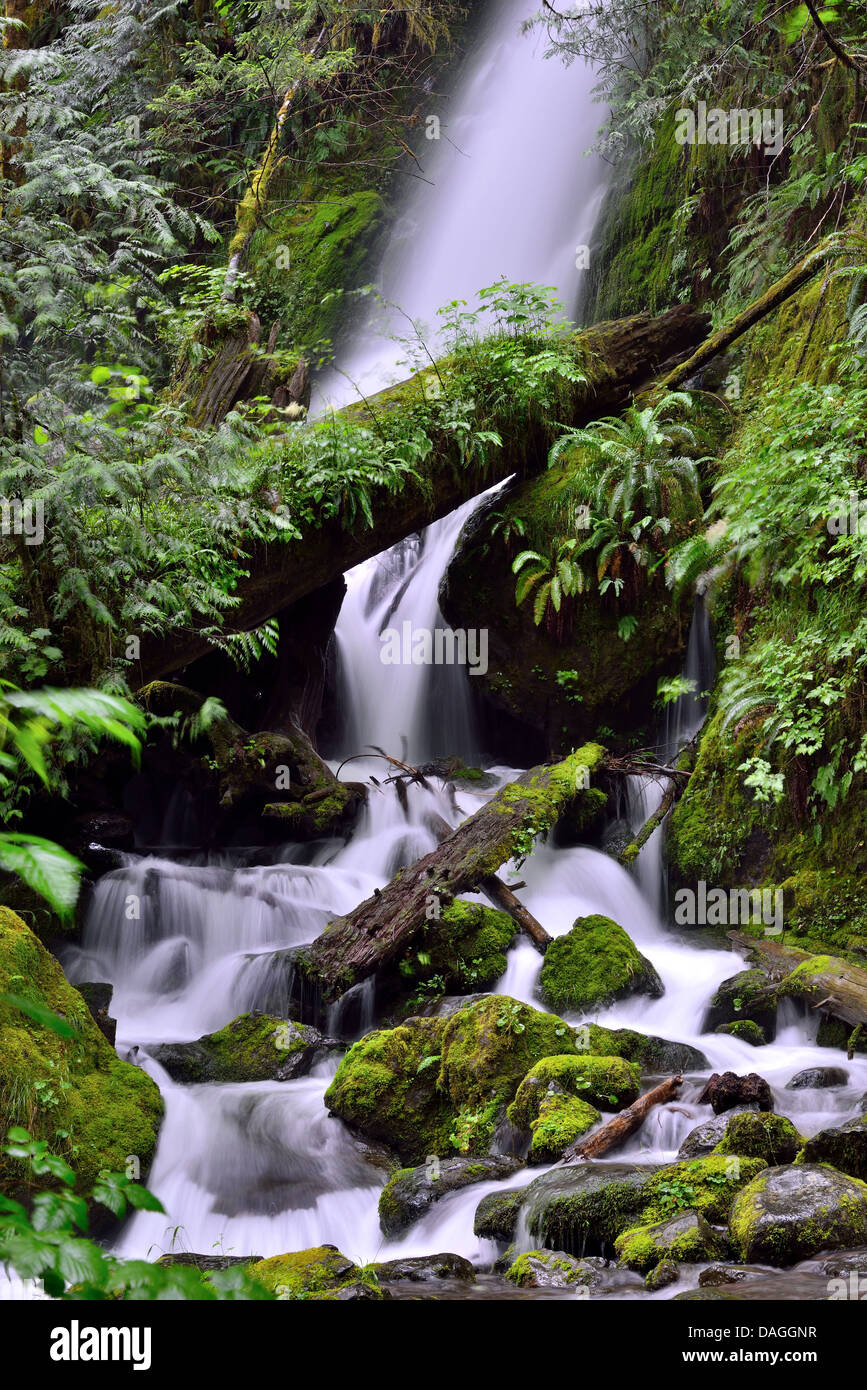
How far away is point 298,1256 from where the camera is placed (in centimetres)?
401

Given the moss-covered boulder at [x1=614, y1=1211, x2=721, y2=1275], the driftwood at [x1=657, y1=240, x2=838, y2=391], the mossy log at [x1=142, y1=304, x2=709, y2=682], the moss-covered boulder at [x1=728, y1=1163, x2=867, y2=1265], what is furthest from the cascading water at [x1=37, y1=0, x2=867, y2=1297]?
the driftwood at [x1=657, y1=240, x2=838, y2=391]

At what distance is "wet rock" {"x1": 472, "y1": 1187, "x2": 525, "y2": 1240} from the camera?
463 centimetres

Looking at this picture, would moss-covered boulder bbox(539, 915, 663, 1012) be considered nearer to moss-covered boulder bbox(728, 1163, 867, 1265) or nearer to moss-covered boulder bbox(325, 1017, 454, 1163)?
moss-covered boulder bbox(325, 1017, 454, 1163)

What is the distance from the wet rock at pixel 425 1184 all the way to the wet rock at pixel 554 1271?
86 cm

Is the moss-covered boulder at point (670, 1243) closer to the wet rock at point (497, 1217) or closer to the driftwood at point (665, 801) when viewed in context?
the wet rock at point (497, 1217)

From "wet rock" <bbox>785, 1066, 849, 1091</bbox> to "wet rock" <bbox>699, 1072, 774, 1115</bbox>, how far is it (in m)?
0.31

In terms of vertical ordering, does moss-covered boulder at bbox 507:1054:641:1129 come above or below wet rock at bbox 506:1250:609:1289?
above

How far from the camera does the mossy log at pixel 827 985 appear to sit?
602cm

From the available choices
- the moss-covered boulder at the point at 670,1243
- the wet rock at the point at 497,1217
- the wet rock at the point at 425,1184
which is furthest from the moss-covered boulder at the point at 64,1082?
the moss-covered boulder at the point at 670,1243

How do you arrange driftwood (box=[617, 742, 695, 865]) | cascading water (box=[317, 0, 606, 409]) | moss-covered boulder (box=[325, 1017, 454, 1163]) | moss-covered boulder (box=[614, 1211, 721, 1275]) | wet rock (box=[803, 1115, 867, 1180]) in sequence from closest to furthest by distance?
moss-covered boulder (box=[614, 1211, 721, 1275]) < wet rock (box=[803, 1115, 867, 1180]) < moss-covered boulder (box=[325, 1017, 454, 1163]) < driftwood (box=[617, 742, 695, 865]) < cascading water (box=[317, 0, 606, 409])

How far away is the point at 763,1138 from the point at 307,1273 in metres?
2.30

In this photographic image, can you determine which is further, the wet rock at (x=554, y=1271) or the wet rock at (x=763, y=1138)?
the wet rock at (x=763, y=1138)
